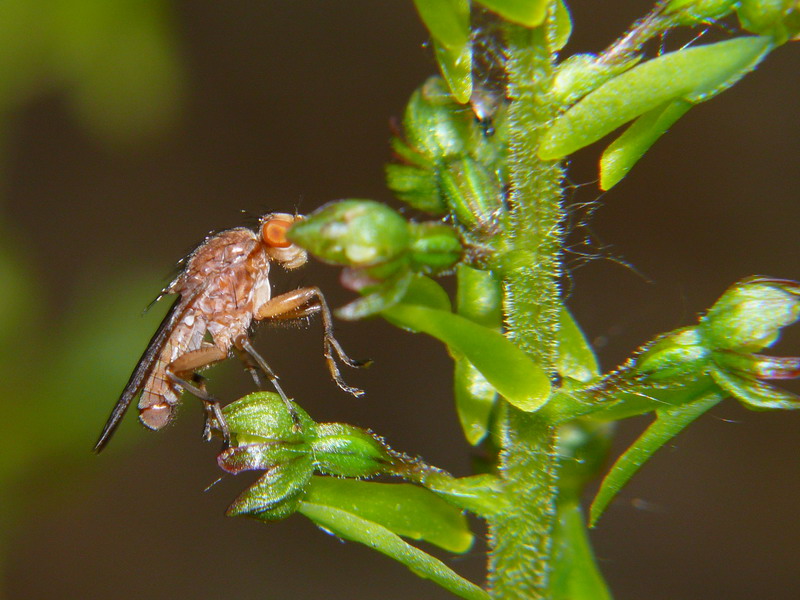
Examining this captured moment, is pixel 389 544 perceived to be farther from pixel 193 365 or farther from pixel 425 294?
pixel 193 365

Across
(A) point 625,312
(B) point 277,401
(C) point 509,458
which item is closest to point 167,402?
(B) point 277,401

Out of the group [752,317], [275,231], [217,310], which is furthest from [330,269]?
[752,317]

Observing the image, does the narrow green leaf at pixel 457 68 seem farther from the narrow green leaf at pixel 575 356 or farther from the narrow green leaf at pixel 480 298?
the narrow green leaf at pixel 575 356

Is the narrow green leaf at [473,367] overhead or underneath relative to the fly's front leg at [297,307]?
underneath

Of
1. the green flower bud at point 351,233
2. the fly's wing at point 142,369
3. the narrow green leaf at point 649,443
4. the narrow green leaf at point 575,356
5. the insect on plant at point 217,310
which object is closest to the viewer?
the green flower bud at point 351,233

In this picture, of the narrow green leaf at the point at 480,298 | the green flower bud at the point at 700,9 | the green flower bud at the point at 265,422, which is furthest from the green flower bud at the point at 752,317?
the green flower bud at the point at 265,422

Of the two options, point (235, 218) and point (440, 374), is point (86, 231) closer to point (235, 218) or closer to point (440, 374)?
point (235, 218)

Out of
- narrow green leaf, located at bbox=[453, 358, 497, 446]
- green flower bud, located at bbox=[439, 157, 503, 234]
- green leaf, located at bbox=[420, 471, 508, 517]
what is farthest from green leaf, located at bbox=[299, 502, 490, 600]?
green flower bud, located at bbox=[439, 157, 503, 234]
